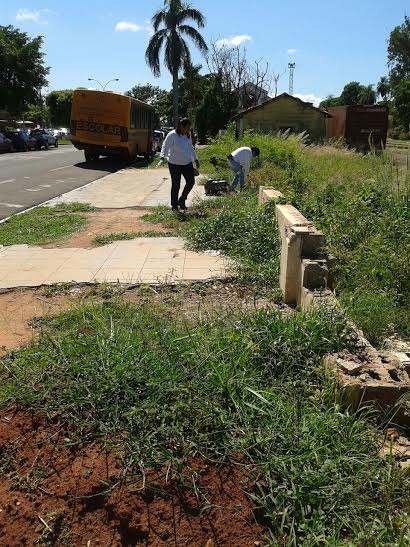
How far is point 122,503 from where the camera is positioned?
91.3 inches

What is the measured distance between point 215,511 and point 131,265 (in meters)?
4.58

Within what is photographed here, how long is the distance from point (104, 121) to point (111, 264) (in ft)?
61.8

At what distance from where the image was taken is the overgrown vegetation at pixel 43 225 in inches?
329

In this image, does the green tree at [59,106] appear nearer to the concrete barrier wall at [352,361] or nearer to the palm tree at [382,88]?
the palm tree at [382,88]

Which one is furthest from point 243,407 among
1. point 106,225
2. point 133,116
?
point 133,116

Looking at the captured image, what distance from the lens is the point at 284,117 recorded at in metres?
31.9

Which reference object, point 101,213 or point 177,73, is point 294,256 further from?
point 177,73

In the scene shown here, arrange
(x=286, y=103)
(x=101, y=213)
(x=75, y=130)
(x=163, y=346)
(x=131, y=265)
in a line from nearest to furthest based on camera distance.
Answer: (x=163, y=346) → (x=131, y=265) → (x=101, y=213) → (x=75, y=130) → (x=286, y=103)

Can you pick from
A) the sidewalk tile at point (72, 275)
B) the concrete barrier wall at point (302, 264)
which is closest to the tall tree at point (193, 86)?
the sidewalk tile at point (72, 275)

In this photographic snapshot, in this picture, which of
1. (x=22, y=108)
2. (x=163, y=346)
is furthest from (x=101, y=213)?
(x=22, y=108)

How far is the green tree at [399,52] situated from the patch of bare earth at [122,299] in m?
82.1

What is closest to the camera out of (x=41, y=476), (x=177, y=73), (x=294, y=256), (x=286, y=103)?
(x=41, y=476)

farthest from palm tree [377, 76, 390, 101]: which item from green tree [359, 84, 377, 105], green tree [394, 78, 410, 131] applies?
green tree [394, 78, 410, 131]

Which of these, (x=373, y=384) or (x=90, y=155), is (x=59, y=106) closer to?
(x=90, y=155)
